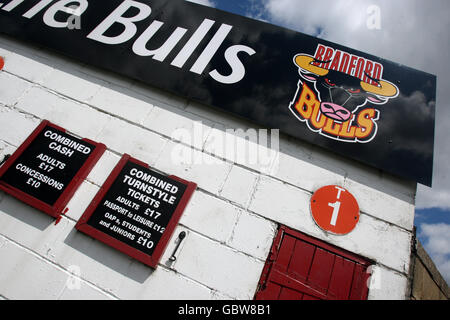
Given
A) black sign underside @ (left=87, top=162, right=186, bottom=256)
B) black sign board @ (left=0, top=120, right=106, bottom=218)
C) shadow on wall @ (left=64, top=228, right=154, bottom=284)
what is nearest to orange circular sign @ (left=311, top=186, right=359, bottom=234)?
black sign underside @ (left=87, top=162, right=186, bottom=256)

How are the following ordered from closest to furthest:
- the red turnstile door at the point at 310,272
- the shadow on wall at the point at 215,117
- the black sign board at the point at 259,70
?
the red turnstile door at the point at 310,272 → the shadow on wall at the point at 215,117 → the black sign board at the point at 259,70

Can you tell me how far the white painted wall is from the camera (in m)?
2.49

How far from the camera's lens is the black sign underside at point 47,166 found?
109 inches

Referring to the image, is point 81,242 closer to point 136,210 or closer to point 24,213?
point 136,210

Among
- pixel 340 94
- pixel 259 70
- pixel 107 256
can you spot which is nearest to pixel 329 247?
pixel 340 94

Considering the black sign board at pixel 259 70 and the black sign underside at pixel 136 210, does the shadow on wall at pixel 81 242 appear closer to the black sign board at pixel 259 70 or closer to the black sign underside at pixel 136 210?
the black sign underside at pixel 136 210

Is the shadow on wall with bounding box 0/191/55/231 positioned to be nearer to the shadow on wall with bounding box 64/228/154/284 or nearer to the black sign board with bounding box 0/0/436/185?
the shadow on wall with bounding box 64/228/154/284

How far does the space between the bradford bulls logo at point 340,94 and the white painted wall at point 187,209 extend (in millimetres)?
385

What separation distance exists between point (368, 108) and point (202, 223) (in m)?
2.71

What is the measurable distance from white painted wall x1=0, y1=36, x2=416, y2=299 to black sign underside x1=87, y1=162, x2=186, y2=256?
20 cm

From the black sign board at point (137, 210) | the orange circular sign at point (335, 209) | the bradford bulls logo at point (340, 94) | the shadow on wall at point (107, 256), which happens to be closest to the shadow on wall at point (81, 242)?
the shadow on wall at point (107, 256)

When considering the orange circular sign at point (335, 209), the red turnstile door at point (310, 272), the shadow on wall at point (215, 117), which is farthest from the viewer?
the shadow on wall at point (215, 117)

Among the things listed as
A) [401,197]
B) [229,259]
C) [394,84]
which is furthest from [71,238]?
[394,84]
